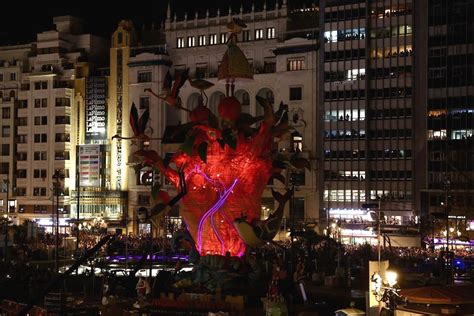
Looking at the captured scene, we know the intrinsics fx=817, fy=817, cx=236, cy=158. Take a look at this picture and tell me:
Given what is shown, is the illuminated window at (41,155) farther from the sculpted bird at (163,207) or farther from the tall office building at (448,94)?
the sculpted bird at (163,207)

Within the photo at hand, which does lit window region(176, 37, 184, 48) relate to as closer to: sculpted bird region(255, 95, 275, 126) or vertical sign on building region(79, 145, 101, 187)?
vertical sign on building region(79, 145, 101, 187)

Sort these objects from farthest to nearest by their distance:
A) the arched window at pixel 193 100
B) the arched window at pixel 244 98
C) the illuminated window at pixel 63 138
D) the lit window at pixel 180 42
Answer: the illuminated window at pixel 63 138, the lit window at pixel 180 42, the arched window at pixel 193 100, the arched window at pixel 244 98

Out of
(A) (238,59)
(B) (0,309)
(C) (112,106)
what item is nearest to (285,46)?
(C) (112,106)

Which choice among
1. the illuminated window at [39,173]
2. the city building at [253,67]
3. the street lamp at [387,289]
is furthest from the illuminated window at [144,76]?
the street lamp at [387,289]

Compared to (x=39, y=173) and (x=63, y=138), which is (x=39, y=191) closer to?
(x=39, y=173)

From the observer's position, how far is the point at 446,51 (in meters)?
91.9

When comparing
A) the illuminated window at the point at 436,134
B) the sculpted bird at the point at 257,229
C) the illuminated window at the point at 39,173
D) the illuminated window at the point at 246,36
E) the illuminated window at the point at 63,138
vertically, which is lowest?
the sculpted bird at the point at 257,229

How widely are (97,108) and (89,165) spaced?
7.75 metres

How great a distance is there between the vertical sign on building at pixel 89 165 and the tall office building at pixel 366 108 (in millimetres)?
30850

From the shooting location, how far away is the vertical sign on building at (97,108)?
Result: 109688 millimetres

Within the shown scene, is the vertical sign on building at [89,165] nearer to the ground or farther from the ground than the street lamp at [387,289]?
farther from the ground

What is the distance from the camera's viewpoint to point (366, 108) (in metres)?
95.3

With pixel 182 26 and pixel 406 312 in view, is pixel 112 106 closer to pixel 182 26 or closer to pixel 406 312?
pixel 182 26

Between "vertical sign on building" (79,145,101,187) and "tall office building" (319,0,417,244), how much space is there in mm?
30850
